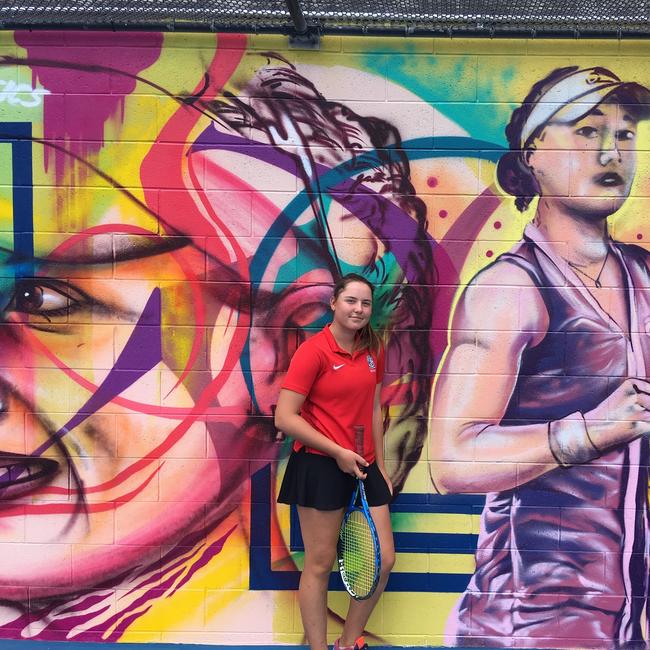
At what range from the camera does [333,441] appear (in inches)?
156

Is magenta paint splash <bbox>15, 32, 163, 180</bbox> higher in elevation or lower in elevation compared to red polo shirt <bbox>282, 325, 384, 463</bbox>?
higher

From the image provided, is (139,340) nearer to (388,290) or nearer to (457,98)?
(388,290)

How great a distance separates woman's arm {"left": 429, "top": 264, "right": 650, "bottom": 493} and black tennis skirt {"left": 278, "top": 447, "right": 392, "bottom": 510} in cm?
58

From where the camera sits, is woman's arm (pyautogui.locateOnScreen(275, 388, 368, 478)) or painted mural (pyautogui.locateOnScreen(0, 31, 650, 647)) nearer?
woman's arm (pyautogui.locateOnScreen(275, 388, 368, 478))

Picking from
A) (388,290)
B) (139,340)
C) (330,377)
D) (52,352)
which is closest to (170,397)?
(139,340)

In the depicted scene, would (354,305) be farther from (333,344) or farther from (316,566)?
(316,566)

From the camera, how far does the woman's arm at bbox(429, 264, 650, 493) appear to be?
438 cm

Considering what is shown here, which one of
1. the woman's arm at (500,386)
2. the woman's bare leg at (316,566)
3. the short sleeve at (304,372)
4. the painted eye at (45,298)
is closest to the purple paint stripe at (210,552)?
the woman's bare leg at (316,566)

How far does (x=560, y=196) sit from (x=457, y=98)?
758mm

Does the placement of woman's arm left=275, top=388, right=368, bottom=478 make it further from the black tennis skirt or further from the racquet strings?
the racquet strings

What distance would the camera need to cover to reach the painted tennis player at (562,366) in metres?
4.34

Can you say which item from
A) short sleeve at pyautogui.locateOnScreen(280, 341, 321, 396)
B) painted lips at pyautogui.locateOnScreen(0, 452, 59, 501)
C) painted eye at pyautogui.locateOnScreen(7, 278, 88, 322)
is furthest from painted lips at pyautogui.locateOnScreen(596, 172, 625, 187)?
painted lips at pyautogui.locateOnScreen(0, 452, 59, 501)

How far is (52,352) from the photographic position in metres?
4.43

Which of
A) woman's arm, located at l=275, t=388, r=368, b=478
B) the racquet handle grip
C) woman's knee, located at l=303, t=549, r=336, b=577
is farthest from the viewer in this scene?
woman's knee, located at l=303, t=549, r=336, b=577
